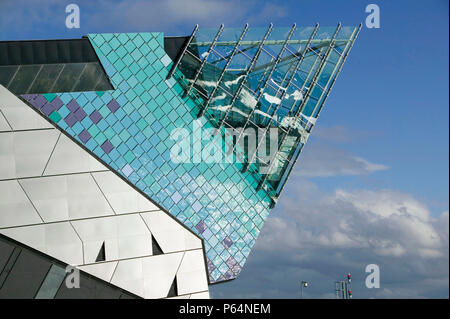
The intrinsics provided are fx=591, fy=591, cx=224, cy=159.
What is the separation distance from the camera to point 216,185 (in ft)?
135

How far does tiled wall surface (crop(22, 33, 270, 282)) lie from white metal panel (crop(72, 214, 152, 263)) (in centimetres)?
1812

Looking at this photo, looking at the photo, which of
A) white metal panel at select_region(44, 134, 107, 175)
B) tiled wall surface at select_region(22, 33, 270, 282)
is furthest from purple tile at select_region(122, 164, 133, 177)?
white metal panel at select_region(44, 134, 107, 175)

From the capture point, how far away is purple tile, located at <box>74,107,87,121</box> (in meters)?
40.0

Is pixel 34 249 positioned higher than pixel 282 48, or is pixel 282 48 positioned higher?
pixel 282 48

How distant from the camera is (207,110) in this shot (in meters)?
42.5

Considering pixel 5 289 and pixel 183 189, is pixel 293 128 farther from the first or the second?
pixel 5 289

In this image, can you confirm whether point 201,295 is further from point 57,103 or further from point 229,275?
point 57,103

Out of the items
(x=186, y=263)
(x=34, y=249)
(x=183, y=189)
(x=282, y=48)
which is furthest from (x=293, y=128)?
Result: (x=34, y=249)

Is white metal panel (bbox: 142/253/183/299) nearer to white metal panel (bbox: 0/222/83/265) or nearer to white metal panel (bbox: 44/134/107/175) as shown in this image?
white metal panel (bbox: 0/222/83/265)

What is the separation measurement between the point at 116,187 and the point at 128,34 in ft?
76.8

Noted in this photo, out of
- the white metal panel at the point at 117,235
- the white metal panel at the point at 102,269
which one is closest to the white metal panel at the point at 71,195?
the white metal panel at the point at 117,235

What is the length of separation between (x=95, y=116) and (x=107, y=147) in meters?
2.32

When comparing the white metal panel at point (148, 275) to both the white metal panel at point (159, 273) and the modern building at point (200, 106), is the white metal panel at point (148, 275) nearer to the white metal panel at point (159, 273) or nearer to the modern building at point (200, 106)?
the white metal panel at point (159, 273)

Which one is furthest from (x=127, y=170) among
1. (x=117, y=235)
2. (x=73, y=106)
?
(x=117, y=235)
